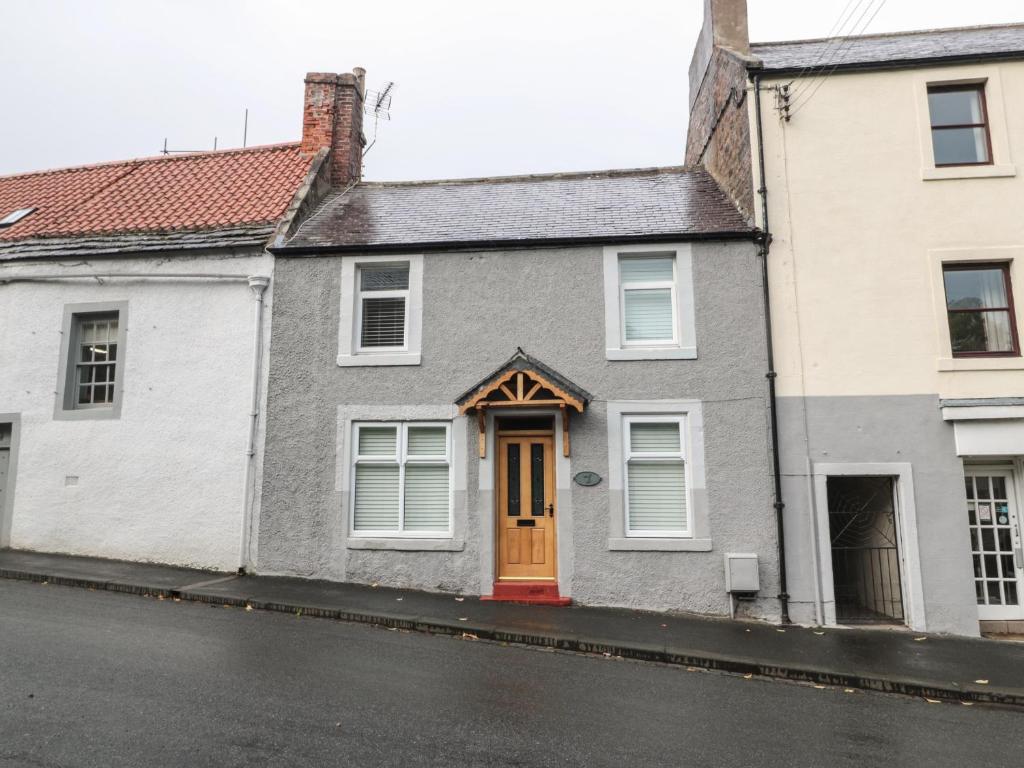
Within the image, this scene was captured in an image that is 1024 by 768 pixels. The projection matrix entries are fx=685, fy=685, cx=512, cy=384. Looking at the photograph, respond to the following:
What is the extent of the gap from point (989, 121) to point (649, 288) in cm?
589

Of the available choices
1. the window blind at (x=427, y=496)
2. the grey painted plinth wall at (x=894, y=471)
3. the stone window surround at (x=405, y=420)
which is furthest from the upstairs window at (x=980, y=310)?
the window blind at (x=427, y=496)

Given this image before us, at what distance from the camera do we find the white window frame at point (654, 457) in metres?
10.4

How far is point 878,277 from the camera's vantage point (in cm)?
1053

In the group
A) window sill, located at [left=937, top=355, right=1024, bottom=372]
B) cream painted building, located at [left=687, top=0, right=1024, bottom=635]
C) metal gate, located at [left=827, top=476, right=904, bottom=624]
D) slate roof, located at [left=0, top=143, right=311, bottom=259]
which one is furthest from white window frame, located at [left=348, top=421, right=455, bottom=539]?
window sill, located at [left=937, top=355, right=1024, bottom=372]

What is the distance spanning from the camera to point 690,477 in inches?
412

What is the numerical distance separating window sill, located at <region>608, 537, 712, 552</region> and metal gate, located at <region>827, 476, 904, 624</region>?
6.65 ft

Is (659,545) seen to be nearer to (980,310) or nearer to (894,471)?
(894,471)

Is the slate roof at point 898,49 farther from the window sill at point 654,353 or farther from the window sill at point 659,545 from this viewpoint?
the window sill at point 659,545

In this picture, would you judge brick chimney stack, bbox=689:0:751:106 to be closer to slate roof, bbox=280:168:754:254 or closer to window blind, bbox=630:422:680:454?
slate roof, bbox=280:168:754:254

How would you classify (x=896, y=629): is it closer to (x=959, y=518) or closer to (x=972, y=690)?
(x=959, y=518)

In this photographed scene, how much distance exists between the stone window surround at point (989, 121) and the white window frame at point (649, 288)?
157 inches

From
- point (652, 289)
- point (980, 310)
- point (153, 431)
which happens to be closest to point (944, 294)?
point (980, 310)

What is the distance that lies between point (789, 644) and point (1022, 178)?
8.02 meters

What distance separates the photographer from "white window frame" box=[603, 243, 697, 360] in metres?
10.8
